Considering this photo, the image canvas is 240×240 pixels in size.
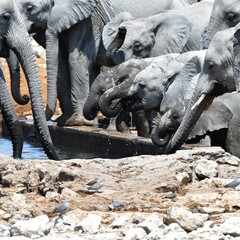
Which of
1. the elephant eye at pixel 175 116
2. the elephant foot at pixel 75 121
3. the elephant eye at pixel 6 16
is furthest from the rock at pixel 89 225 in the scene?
the elephant foot at pixel 75 121

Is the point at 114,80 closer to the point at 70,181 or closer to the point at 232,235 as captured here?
the point at 70,181

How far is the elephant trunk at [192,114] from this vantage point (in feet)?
43.2

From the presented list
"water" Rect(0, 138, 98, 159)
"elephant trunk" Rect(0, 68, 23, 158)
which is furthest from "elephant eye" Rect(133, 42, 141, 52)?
"elephant trunk" Rect(0, 68, 23, 158)

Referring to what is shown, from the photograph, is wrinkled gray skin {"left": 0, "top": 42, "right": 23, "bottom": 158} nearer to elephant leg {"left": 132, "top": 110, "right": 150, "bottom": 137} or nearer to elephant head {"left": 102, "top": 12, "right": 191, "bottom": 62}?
elephant leg {"left": 132, "top": 110, "right": 150, "bottom": 137}

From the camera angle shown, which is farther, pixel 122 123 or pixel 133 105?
pixel 122 123

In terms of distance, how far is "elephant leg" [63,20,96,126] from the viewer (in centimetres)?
1972

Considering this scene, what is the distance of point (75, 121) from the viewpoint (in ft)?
63.9

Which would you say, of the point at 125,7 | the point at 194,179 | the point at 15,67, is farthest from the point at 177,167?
the point at 125,7

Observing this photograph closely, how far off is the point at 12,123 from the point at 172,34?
4.69 meters

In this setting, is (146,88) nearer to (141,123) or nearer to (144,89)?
(144,89)

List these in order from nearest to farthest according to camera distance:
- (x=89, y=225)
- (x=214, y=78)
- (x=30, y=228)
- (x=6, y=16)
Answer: (x=30, y=228) → (x=89, y=225) → (x=214, y=78) → (x=6, y=16)

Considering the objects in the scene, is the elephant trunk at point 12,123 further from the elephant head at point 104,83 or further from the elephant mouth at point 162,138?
the elephant head at point 104,83

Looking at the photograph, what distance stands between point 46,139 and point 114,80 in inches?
141

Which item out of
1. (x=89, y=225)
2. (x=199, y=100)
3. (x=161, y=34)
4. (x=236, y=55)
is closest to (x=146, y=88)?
(x=161, y=34)
